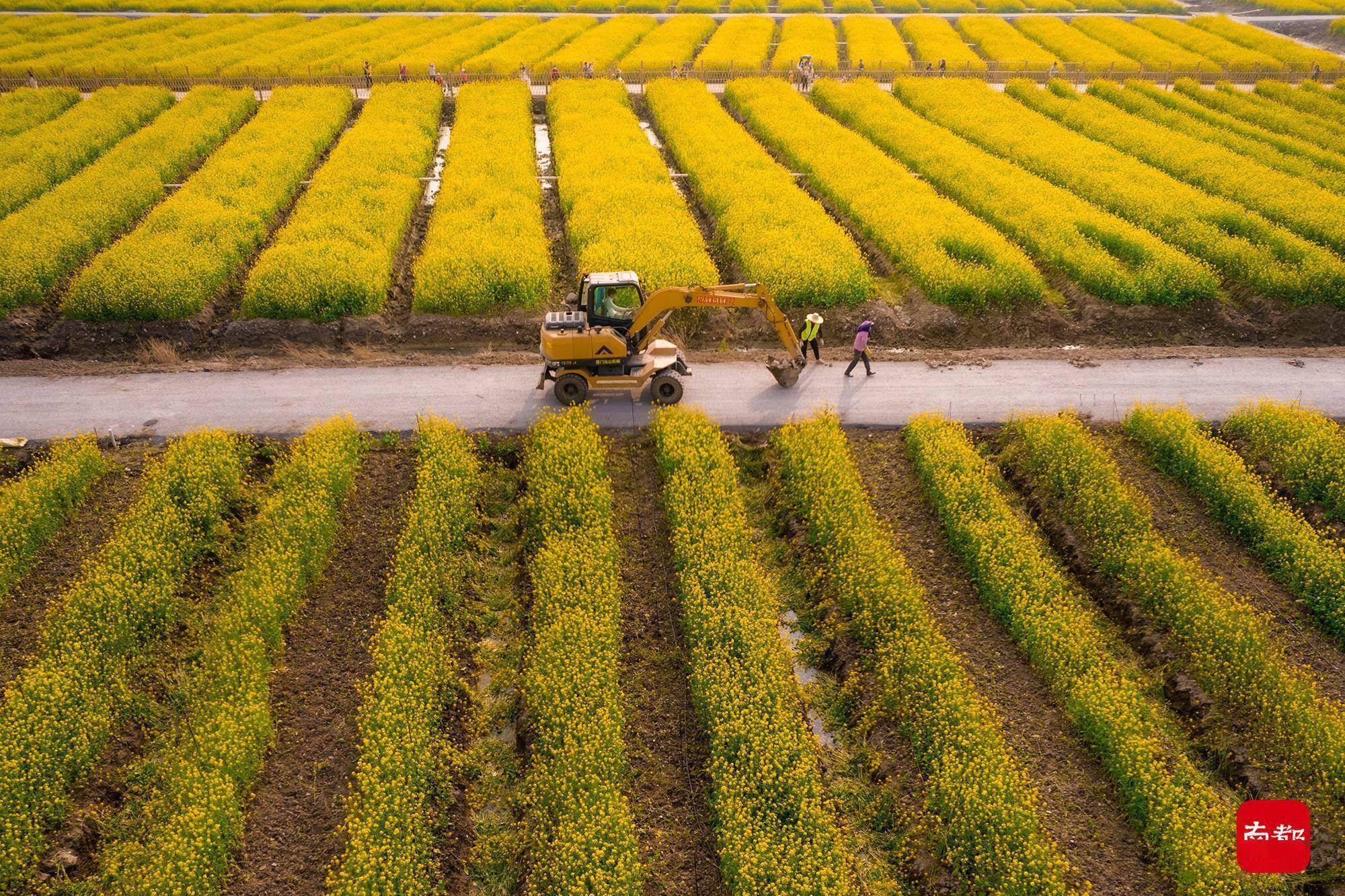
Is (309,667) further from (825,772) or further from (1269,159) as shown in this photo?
(1269,159)

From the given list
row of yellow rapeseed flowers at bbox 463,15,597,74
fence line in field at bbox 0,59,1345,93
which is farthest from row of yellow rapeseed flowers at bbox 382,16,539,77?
fence line in field at bbox 0,59,1345,93

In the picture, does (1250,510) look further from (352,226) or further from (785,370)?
(352,226)

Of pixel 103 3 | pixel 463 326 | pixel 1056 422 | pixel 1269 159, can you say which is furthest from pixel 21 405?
pixel 103 3

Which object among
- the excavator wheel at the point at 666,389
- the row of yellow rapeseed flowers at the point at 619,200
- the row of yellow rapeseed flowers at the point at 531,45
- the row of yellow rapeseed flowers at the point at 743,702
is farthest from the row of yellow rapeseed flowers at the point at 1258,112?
the row of yellow rapeseed flowers at the point at 743,702

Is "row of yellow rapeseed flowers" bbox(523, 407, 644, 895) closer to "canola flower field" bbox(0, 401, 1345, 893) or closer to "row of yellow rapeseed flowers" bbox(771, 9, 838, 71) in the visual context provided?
"canola flower field" bbox(0, 401, 1345, 893)

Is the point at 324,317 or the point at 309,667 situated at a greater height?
the point at 324,317

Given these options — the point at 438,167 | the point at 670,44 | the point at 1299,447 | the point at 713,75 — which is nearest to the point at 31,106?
the point at 438,167

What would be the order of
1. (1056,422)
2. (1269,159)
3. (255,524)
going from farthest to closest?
(1269,159)
(1056,422)
(255,524)
